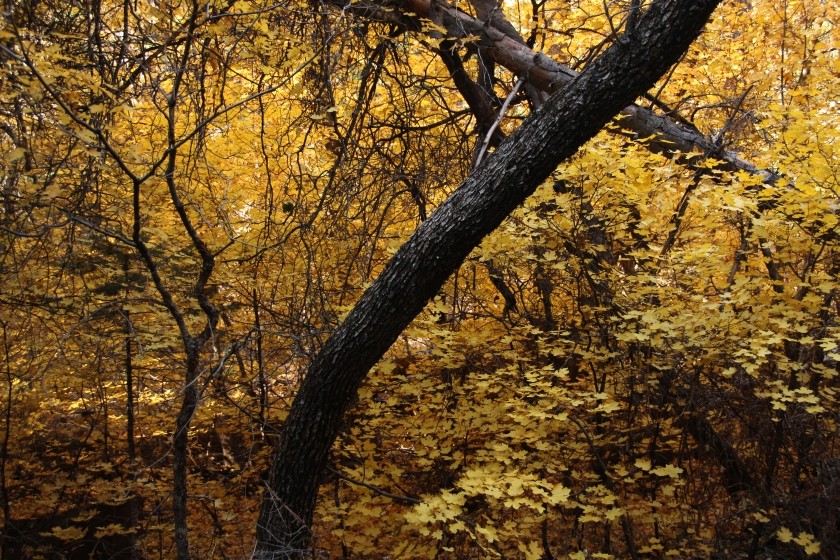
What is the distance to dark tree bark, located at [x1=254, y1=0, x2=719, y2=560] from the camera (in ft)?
7.78

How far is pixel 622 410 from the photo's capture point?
4141 millimetres

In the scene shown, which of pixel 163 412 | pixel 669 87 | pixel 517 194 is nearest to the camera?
pixel 517 194

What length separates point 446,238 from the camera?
2.73 meters

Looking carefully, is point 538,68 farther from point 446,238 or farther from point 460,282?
point 446,238

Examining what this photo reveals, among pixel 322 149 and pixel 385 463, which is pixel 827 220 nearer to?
pixel 385 463

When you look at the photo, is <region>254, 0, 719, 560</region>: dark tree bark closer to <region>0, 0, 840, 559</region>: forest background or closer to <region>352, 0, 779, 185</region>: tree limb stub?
<region>0, 0, 840, 559</region>: forest background

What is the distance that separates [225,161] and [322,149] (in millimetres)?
1092

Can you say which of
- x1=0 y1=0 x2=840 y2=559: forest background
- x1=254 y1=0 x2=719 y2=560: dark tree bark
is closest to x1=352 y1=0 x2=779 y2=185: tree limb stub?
x1=0 y1=0 x2=840 y2=559: forest background

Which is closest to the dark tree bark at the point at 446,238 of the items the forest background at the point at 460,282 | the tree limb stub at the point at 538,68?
the forest background at the point at 460,282

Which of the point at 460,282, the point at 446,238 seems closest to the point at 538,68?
the point at 460,282

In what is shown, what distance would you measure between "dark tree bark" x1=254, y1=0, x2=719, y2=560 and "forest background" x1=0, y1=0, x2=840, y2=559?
280 mm

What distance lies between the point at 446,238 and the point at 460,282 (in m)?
2.57

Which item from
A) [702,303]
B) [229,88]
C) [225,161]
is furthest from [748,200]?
[225,161]

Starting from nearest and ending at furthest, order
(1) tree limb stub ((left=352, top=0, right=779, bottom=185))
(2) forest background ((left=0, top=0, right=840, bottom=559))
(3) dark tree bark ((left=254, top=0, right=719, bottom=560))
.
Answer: (3) dark tree bark ((left=254, top=0, right=719, bottom=560))
(2) forest background ((left=0, top=0, right=840, bottom=559))
(1) tree limb stub ((left=352, top=0, right=779, bottom=185))
